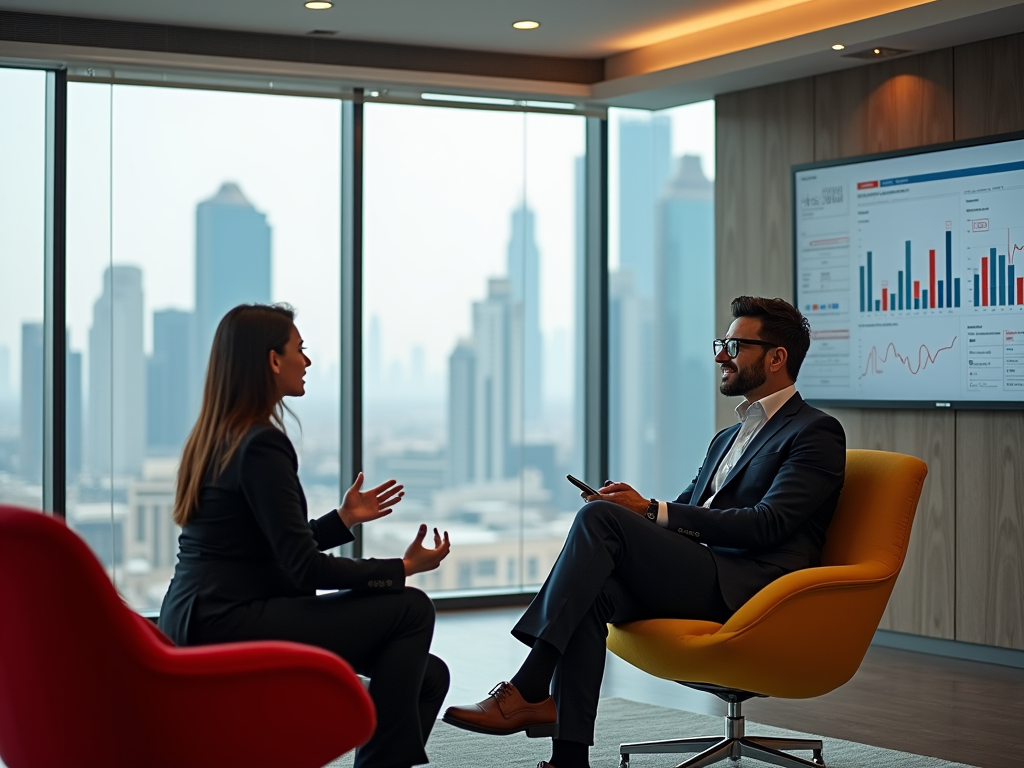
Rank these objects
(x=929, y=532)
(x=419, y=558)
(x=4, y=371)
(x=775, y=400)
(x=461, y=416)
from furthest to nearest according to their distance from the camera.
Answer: (x=461, y=416)
(x=4, y=371)
(x=929, y=532)
(x=775, y=400)
(x=419, y=558)

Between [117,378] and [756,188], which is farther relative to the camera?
[756,188]

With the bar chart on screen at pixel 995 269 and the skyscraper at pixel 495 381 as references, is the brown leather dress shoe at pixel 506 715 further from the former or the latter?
the skyscraper at pixel 495 381

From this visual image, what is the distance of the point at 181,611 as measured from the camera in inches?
114

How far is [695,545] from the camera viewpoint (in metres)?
3.62

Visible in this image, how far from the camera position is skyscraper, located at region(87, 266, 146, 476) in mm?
5945

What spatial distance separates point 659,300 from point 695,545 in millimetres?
3541

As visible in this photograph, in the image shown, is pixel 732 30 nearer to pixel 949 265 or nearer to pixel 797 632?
pixel 949 265

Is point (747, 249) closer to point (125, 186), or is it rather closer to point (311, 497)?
point (311, 497)

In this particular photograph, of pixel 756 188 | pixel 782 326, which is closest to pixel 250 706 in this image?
pixel 782 326

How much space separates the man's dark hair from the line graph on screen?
1.78m

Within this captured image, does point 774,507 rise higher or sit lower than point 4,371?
lower

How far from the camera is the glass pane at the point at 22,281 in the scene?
18.9 feet

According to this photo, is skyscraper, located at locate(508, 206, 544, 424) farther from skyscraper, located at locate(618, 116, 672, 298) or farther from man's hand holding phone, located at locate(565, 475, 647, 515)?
man's hand holding phone, located at locate(565, 475, 647, 515)

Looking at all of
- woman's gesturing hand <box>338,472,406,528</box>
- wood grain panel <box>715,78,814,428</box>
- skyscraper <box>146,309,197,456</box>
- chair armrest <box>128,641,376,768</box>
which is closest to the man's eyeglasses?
woman's gesturing hand <box>338,472,406,528</box>
